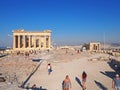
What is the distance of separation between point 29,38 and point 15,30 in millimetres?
5972

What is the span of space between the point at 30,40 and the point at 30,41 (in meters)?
0.36

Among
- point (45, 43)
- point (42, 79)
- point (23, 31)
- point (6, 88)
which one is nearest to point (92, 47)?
point (45, 43)

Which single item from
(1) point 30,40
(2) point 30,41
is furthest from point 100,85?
(2) point 30,41

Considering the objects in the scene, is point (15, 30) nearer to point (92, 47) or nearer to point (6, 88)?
point (92, 47)

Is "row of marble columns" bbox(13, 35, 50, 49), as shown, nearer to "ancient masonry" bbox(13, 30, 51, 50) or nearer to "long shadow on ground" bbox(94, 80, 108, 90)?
"ancient masonry" bbox(13, 30, 51, 50)

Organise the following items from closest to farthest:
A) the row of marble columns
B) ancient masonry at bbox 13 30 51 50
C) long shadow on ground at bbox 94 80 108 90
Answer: long shadow on ground at bbox 94 80 108 90 < ancient masonry at bbox 13 30 51 50 < the row of marble columns

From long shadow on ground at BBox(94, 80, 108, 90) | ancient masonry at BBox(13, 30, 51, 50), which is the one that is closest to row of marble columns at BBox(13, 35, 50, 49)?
ancient masonry at BBox(13, 30, 51, 50)

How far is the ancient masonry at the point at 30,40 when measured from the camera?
248 ft

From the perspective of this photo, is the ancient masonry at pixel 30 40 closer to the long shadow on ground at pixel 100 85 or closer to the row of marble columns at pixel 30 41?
the row of marble columns at pixel 30 41

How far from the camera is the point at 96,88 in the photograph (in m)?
17.5

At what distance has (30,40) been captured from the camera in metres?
78.9

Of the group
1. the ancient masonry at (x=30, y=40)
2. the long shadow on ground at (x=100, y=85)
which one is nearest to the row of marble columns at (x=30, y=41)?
the ancient masonry at (x=30, y=40)

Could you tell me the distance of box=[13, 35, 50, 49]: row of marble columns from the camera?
249 feet

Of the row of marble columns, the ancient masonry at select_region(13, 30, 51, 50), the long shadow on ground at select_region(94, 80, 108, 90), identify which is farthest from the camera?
the row of marble columns
